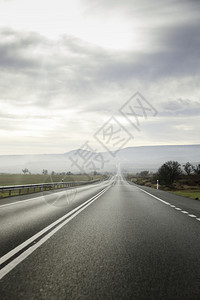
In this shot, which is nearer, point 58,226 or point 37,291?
point 37,291

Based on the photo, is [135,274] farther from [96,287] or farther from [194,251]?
[194,251]

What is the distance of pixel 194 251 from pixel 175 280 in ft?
5.40

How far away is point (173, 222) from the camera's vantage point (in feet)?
28.0

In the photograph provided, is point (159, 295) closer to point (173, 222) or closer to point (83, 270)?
point (83, 270)

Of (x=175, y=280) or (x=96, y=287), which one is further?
(x=175, y=280)

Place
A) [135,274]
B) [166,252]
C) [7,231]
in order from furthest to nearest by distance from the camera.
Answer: [7,231]
[166,252]
[135,274]

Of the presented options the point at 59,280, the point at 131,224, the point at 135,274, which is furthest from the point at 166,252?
the point at 131,224

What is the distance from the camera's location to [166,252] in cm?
502

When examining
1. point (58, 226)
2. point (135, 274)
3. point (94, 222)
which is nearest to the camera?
point (135, 274)

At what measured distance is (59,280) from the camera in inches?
141

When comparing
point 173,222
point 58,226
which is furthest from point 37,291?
point 173,222

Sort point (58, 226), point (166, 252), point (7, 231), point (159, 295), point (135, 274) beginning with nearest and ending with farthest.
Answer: point (159, 295), point (135, 274), point (166, 252), point (7, 231), point (58, 226)

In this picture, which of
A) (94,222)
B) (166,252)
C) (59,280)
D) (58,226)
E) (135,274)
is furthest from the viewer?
(94,222)

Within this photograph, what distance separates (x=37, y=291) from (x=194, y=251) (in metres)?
3.07
